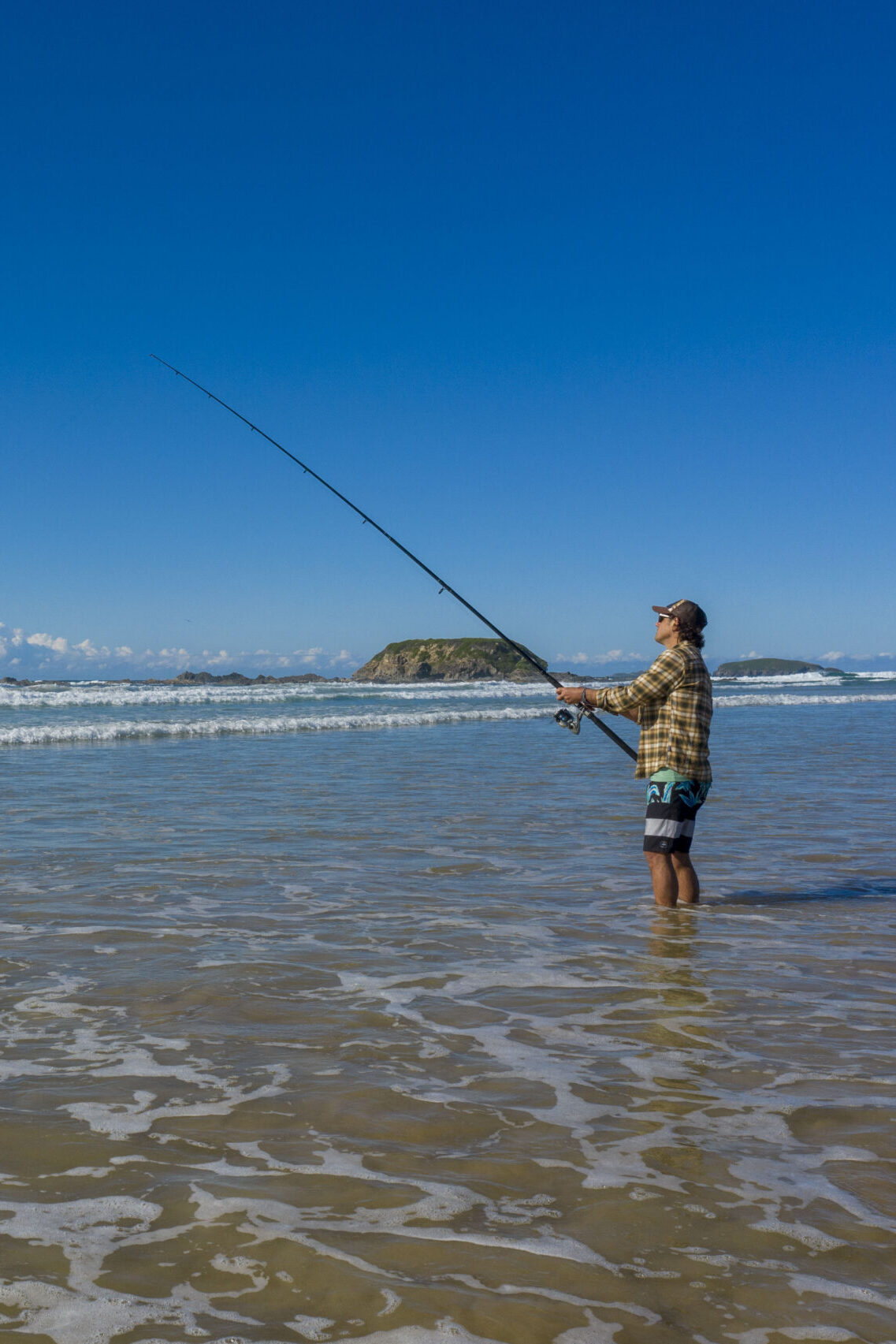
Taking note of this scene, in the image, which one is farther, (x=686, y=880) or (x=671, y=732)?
(x=686, y=880)

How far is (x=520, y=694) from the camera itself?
41.1 metres

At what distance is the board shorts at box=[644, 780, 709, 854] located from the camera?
18.1ft

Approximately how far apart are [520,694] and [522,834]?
3280 centimetres

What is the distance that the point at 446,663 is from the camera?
7806cm

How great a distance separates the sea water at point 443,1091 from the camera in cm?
218

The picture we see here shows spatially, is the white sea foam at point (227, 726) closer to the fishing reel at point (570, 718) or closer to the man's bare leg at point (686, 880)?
the fishing reel at point (570, 718)

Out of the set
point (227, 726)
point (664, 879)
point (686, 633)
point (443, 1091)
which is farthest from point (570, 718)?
point (227, 726)

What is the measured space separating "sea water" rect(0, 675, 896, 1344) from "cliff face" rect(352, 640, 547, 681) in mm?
63996

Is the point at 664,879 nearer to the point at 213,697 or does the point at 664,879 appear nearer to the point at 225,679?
the point at 213,697

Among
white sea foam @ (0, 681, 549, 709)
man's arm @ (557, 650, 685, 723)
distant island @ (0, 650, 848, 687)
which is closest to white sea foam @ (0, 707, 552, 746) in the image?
white sea foam @ (0, 681, 549, 709)

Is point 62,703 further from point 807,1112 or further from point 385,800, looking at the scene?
point 807,1112

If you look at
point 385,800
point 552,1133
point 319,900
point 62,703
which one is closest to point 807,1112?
point 552,1133

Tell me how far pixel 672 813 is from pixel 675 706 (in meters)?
0.61

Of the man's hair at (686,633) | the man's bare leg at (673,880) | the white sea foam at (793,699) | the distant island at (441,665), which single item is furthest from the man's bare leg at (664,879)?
the distant island at (441,665)
